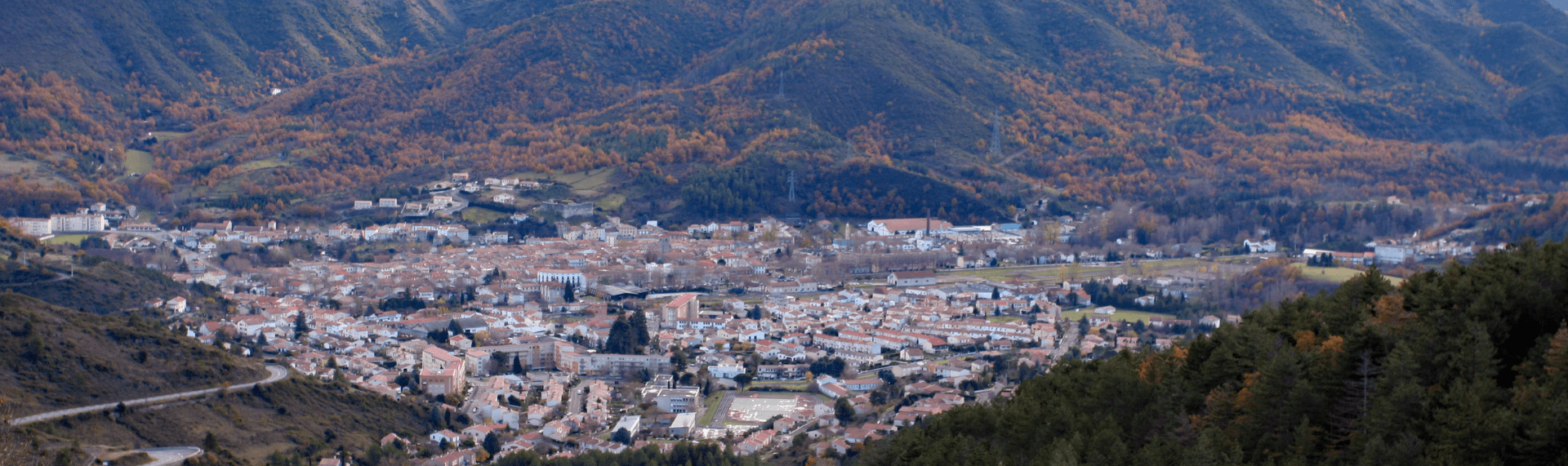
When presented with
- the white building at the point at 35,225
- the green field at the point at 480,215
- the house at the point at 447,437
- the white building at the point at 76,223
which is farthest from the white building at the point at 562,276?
the white building at the point at 76,223

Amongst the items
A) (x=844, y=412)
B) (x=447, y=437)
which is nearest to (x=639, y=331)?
(x=844, y=412)

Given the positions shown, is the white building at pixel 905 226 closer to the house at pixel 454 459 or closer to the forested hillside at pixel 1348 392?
the house at pixel 454 459

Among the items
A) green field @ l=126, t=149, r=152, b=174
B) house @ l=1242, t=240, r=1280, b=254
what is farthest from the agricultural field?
green field @ l=126, t=149, r=152, b=174

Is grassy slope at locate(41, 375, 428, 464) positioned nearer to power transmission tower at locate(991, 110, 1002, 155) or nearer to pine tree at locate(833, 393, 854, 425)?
pine tree at locate(833, 393, 854, 425)

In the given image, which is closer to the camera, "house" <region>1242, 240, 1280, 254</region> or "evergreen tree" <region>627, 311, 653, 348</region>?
"evergreen tree" <region>627, 311, 653, 348</region>

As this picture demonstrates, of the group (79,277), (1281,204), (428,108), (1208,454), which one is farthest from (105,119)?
(1208,454)

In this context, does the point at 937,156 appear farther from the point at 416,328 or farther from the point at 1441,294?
the point at 1441,294
